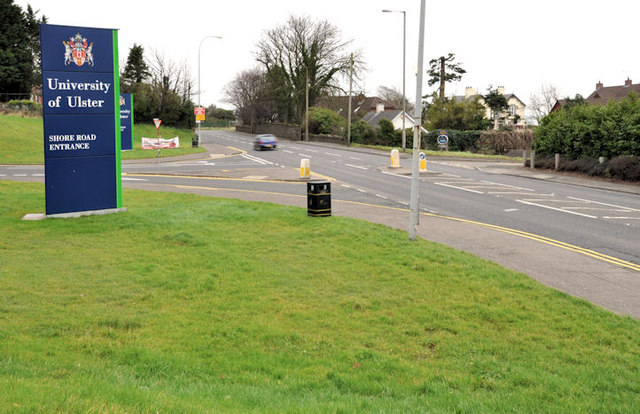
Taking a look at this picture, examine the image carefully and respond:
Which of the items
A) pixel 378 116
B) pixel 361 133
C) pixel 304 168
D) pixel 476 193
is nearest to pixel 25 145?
pixel 304 168

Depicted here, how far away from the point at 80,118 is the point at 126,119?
28310mm

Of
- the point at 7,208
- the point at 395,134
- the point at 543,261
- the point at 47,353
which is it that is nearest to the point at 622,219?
the point at 543,261

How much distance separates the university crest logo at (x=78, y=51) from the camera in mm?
13648

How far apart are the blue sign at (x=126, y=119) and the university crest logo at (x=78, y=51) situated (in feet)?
81.6

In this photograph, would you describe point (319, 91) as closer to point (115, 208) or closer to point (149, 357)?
point (115, 208)

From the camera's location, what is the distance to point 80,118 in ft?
46.1

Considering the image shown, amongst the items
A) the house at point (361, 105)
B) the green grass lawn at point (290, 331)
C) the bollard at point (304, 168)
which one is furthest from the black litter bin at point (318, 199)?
→ the house at point (361, 105)

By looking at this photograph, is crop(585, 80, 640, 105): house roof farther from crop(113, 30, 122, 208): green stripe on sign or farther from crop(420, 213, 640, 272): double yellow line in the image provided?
crop(113, 30, 122, 208): green stripe on sign

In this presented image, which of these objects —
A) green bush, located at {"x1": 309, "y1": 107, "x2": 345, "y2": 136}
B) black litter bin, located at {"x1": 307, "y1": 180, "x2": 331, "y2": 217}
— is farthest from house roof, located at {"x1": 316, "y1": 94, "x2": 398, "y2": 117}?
black litter bin, located at {"x1": 307, "y1": 180, "x2": 331, "y2": 217}

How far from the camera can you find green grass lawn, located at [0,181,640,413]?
4773 millimetres

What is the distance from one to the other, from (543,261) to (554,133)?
23.2m

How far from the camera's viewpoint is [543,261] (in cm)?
1066

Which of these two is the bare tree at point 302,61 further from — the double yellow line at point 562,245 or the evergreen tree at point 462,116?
the double yellow line at point 562,245

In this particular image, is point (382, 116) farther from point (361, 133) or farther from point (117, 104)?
point (117, 104)
